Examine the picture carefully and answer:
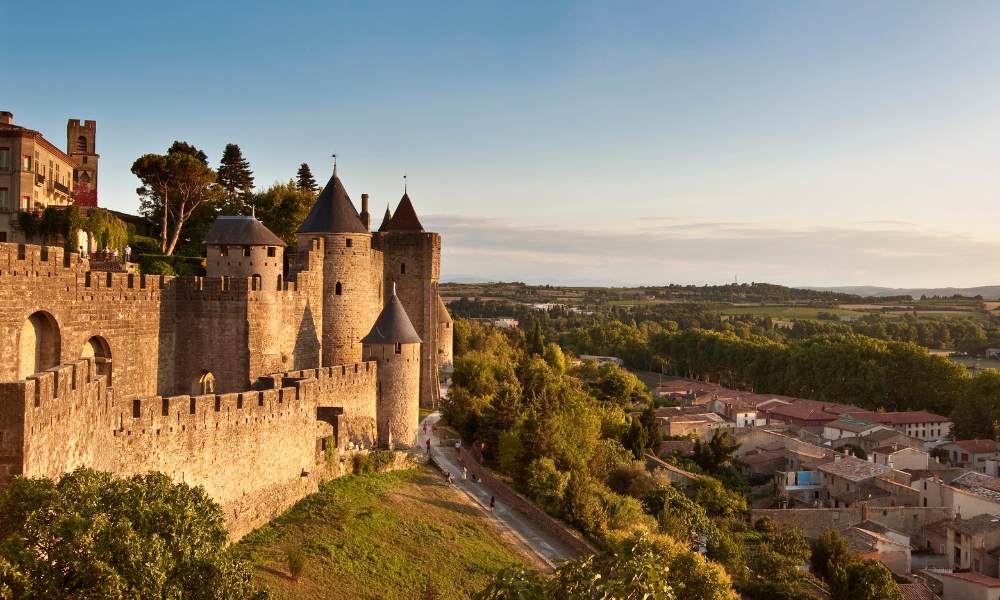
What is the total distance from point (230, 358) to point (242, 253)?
319 cm

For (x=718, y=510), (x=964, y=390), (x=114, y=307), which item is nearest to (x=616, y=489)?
(x=718, y=510)

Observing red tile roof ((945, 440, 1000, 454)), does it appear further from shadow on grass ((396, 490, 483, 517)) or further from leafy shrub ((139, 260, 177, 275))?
leafy shrub ((139, 260, 177, 275))

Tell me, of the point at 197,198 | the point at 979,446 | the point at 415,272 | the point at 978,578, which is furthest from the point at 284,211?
the point at 979,446

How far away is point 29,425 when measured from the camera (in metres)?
9.96

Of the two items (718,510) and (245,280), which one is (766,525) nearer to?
(718,510)

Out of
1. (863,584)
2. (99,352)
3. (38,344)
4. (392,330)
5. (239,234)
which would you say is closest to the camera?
(38,344)

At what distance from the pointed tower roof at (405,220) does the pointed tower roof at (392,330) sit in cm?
822

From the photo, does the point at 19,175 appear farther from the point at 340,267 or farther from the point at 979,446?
the point at 979,446

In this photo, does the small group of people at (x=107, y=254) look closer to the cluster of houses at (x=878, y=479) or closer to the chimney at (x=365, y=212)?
the chimney at (x=365, y=212)

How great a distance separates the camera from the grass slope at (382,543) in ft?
57.4

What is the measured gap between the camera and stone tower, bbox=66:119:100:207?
131 feet

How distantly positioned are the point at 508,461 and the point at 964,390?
56198mm

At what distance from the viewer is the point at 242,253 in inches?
958

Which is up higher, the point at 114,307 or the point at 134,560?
the point at 114,307
